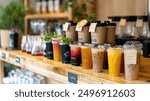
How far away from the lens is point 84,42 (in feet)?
5.76

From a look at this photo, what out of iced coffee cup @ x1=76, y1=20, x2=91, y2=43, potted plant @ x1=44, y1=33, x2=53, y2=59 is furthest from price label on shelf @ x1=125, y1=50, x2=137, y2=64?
potted plant @ x1=44, y1=33, x2=53, y2=59

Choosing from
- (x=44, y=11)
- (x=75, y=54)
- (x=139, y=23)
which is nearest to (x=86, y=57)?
(x=75, y=54)

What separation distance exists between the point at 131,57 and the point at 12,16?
3.25m

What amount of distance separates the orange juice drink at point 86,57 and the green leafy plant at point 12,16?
2.84m

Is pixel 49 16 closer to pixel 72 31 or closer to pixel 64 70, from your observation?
pixel 72 31

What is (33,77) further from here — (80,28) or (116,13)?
(116,13)

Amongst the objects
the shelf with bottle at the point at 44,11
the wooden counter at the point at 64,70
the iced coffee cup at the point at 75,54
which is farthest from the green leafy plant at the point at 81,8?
the iced coffee cup at the point at 75,54

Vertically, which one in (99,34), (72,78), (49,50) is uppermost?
(99,34)

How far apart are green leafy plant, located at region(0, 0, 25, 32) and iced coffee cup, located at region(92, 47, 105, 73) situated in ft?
9.66

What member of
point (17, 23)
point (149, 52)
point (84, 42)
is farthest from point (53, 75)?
point (17, 23)

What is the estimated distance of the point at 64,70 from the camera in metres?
1.69

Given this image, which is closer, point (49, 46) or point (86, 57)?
point (86, 57)

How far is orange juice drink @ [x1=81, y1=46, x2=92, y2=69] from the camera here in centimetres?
160

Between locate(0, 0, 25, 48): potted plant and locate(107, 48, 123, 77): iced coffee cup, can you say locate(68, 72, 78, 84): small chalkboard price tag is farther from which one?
locate(0, 0, 25, 48): potted plant
